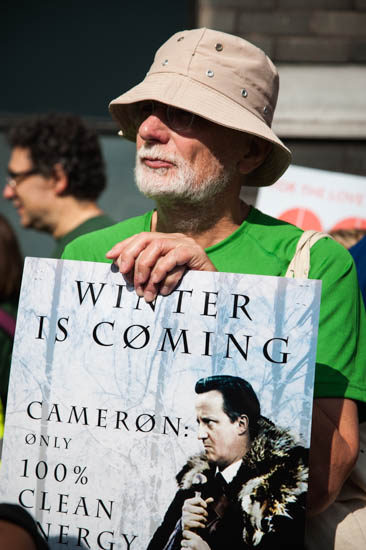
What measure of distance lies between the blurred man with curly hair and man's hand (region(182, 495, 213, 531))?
2127 millimetres

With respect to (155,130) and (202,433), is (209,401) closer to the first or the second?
(202,433)

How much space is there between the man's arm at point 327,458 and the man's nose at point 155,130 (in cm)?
80

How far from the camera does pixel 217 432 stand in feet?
5.25

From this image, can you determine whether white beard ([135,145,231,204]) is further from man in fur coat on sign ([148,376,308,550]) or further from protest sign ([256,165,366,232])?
protest sign ([256,165,366,232])

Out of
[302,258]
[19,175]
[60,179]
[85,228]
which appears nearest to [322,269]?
[302,258]

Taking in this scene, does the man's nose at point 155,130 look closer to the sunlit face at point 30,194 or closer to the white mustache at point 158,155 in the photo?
the white mustache at point 158,155

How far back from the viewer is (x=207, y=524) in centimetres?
157

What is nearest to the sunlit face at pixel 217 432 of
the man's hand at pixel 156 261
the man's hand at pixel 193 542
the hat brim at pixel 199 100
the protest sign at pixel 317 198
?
the man's hand at pixel 193 542

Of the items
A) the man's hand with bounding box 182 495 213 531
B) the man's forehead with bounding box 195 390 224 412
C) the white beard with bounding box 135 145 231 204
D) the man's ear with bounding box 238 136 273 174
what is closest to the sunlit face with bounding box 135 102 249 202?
the white beard with bounding box 135 145 231 204

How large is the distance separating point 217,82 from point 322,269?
59cm

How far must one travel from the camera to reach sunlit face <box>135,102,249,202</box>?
6.57ft

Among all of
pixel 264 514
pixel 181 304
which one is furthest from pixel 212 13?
pixel 264 514

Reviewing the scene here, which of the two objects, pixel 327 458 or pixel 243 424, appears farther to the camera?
pixel 327 458

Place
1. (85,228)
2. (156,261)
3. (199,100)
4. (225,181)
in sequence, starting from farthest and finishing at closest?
(85,228) < (225,181) < (199,100) < (156,261)
